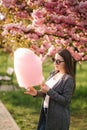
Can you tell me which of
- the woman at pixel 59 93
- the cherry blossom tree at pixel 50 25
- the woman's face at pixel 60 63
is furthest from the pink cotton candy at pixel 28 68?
the cherry blossom tree at pixel 50 25

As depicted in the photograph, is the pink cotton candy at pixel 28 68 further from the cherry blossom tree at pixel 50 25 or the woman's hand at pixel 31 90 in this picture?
the cherry blossom tree at pixel 50 25

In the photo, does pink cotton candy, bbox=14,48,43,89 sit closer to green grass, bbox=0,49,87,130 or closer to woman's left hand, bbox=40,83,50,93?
woman's left hand, bbox=40,83,50,93

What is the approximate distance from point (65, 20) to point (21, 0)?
3.82 ft

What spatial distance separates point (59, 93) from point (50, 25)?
368 centimetres

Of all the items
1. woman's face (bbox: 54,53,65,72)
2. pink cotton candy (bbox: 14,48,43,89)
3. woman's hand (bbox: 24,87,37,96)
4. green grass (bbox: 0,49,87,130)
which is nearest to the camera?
pink cotton candy (bbox: 14,48,43,89)

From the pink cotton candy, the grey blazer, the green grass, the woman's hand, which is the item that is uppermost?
the pink cotton candy

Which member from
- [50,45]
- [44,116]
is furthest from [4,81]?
[44,116]

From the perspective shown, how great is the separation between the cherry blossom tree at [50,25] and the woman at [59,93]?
2087mm

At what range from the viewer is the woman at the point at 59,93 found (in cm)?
524

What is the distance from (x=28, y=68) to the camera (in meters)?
4.87

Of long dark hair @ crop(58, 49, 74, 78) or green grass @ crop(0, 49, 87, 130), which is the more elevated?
long dark hair @ crop(58, 49, 74, 78)

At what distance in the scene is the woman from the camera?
524 cm

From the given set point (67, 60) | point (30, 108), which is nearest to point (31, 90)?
point (67, 60)

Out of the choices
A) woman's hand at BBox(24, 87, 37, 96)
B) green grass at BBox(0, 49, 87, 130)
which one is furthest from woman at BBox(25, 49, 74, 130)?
green grass at BBox(0, 49, 87, 130)
